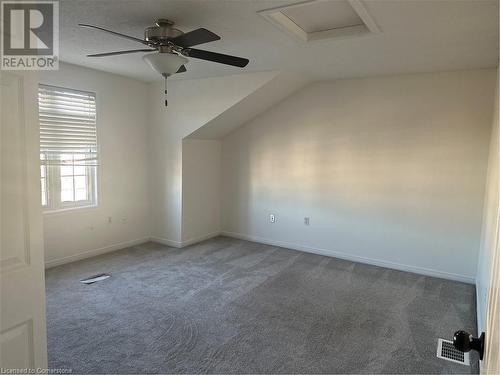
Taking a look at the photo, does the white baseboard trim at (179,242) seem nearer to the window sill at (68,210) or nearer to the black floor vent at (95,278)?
the window sill at (68,210)

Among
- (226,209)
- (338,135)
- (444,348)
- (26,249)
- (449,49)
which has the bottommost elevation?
(444,348)

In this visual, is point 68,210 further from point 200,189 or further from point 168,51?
point 168,51

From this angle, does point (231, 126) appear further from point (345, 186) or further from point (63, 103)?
point (63, 103)

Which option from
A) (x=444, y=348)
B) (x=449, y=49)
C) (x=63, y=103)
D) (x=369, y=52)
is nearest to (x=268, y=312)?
(x=444, y=348)

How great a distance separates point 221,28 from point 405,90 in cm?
255

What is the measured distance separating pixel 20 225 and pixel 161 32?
1.85 m

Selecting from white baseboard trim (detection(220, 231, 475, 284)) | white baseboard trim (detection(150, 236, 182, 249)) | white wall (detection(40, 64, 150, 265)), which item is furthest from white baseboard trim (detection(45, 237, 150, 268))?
white baseboard trim (detection(220, 231, 475, 284))

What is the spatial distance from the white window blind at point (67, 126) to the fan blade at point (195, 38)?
2375mm

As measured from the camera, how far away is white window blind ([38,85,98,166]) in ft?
13.0

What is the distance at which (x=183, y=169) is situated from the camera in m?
4.96

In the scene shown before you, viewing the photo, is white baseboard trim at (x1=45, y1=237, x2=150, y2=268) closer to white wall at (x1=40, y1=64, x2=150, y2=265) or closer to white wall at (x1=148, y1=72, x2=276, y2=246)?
white wall at (x1=40, y1=64, x2=150, y2=265)

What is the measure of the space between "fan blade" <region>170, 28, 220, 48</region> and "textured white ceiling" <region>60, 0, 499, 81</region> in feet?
0.73

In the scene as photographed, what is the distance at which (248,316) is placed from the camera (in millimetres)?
3045

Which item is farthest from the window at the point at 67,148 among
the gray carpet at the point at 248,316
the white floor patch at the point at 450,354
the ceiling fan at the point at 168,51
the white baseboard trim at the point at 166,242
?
the white floor patch at the point at 450,354
